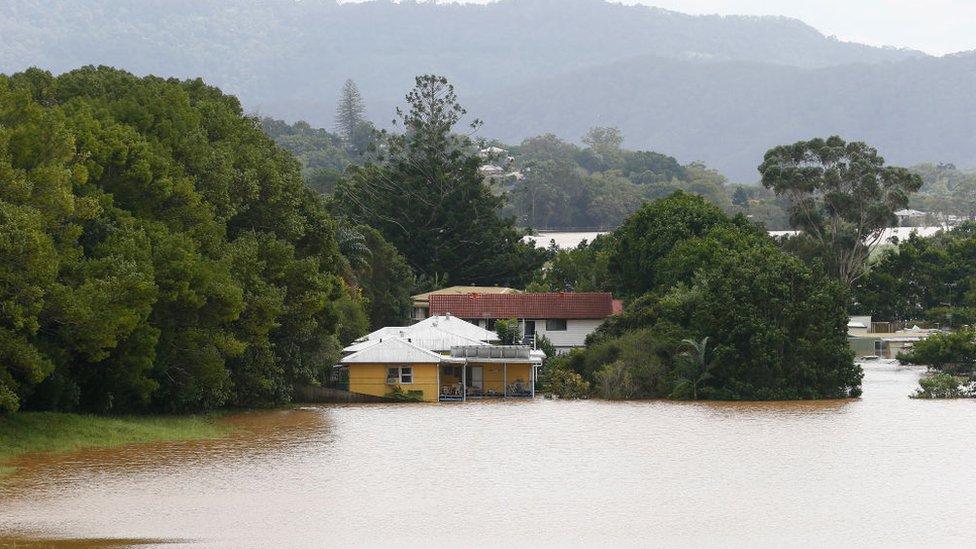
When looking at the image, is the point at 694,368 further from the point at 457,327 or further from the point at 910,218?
the point at 910,218

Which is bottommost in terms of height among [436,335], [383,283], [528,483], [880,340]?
[528,483]

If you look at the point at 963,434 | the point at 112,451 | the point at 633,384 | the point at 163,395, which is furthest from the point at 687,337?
the point at 112,451

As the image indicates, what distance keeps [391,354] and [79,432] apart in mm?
19299

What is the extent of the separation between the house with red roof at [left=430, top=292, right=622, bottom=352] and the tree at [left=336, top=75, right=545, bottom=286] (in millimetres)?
20116

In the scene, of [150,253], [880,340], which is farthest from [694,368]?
[880,340]

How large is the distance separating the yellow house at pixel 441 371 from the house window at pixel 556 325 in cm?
1208

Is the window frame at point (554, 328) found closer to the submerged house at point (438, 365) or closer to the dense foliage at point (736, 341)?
the submerged house at point (438, 365)

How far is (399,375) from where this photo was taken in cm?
6219

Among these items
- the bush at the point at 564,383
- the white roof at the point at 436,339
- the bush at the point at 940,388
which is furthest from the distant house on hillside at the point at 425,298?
the bush at the point at 940,388

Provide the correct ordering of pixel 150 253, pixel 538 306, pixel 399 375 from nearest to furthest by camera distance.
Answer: pixel 150 253 → pixel 399 375 → pixel 538 306

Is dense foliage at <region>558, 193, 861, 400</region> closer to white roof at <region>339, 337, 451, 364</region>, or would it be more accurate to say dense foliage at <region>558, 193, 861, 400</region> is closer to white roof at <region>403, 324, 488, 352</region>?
white roof at <region>403, 324, 488, 352</region>

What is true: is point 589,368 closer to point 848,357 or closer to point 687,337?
point 687,337

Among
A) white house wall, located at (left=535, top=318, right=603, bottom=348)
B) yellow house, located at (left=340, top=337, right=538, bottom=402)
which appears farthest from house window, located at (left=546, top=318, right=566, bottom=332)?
yellow house, located at (left=340, top=337, right=538, bottom=402)

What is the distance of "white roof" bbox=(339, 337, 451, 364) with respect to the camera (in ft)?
201
